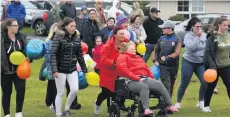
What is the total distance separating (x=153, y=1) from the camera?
3619 centimetres

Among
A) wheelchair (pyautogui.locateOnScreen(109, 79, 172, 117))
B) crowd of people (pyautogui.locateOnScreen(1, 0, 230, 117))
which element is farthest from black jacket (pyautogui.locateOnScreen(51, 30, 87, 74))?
wheelchair (pyautogui.locateOnScreen(109, 79, 172, 117))

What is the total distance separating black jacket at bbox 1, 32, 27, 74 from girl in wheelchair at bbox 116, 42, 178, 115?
68.2 inches

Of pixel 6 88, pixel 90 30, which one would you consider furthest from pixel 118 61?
pixel 90 30

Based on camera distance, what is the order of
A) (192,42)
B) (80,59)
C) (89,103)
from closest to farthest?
(80,59)
(192,42)
(89,103)

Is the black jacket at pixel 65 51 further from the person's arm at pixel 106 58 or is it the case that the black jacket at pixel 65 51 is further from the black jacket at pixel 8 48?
the black jacket at pixel 8 48

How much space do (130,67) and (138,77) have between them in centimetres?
26

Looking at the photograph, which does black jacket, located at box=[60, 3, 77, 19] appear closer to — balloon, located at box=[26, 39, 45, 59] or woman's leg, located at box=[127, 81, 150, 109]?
balloon, located at box=[26, 39, 45, 59]

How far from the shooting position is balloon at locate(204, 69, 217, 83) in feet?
34.0

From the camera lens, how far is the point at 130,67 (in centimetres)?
948

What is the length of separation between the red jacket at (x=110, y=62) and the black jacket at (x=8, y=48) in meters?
1.42

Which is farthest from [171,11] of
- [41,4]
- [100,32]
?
[100,32]

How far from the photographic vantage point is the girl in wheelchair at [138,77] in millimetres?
9086

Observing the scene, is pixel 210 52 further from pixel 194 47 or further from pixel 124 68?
pixel 124 68

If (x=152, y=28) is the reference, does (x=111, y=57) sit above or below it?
above
